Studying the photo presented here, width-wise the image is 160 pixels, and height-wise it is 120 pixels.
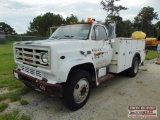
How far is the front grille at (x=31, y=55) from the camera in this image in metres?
3.71

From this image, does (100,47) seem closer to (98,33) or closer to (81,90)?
(98,33)

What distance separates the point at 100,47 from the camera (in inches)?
195

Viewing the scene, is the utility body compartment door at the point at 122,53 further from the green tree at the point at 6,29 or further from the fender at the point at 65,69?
the green tree at the point at 6,29

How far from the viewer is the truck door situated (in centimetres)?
474

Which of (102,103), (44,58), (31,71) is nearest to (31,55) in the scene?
(31,71)

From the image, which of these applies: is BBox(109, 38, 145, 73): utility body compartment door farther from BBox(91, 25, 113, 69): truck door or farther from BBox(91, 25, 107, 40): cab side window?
BBox(91, 25, 107, 40): cab side window

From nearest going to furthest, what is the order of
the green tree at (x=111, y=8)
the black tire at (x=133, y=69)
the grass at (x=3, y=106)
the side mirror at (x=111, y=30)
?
the grass at (x=3, y=106) < the side mirror at (x=111, y=30) < the black tire at (x=133, y=69) < the green tree at (x=111, y=8)

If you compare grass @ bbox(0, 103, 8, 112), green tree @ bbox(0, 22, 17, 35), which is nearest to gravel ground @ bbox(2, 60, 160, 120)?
grass @ bbox(0, 103, 8, 112)

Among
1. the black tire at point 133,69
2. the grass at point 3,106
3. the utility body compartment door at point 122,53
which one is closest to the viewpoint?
the grass at point 3,106

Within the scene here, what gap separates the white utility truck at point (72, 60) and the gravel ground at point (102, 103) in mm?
311

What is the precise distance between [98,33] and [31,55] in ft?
6.73

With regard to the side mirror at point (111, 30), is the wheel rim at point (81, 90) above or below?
below

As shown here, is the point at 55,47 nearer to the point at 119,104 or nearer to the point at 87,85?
the point at 87,85

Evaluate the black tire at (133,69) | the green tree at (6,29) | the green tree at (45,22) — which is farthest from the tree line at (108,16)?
the black tire at (133,69)
